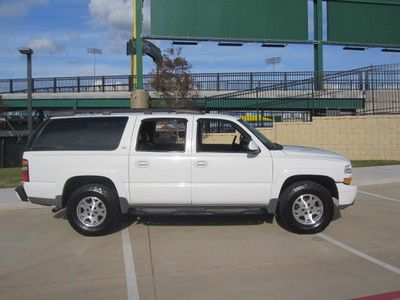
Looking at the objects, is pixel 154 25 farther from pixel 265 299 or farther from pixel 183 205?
pixel 265 299

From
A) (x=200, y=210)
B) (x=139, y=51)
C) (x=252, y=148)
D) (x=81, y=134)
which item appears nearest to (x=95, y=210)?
(x=81, y=134)

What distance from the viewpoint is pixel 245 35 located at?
1081 inches

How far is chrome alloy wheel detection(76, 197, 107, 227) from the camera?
331 inches

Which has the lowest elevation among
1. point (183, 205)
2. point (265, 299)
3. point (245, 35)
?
point (265, 299)

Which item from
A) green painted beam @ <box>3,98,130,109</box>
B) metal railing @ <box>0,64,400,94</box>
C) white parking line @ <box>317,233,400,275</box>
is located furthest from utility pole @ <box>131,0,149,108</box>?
white parking line @ <box>317,233,400,275</box>

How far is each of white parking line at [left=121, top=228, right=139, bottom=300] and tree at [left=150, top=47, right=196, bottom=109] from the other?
1499 cm

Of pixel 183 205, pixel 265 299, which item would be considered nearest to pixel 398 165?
pixel 183 205

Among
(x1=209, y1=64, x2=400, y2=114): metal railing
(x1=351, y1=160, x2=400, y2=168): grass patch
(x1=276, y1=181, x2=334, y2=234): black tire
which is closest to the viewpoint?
(x1=276, y1=181, x2=334, y2=234): black tire

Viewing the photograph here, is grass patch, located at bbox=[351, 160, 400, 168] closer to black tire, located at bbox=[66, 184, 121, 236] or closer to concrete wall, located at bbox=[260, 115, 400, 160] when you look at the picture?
concrete wall, located at bbox=[260, 115, 400, 160]

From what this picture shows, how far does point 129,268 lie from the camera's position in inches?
261

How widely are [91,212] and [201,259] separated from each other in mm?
2280

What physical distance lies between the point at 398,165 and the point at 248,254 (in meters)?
12.0

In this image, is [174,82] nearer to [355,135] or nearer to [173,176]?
[355,135]

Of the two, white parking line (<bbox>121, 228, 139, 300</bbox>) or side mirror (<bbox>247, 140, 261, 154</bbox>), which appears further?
side mirror (<bbox>247, 140, 261, 154</bbox>)
